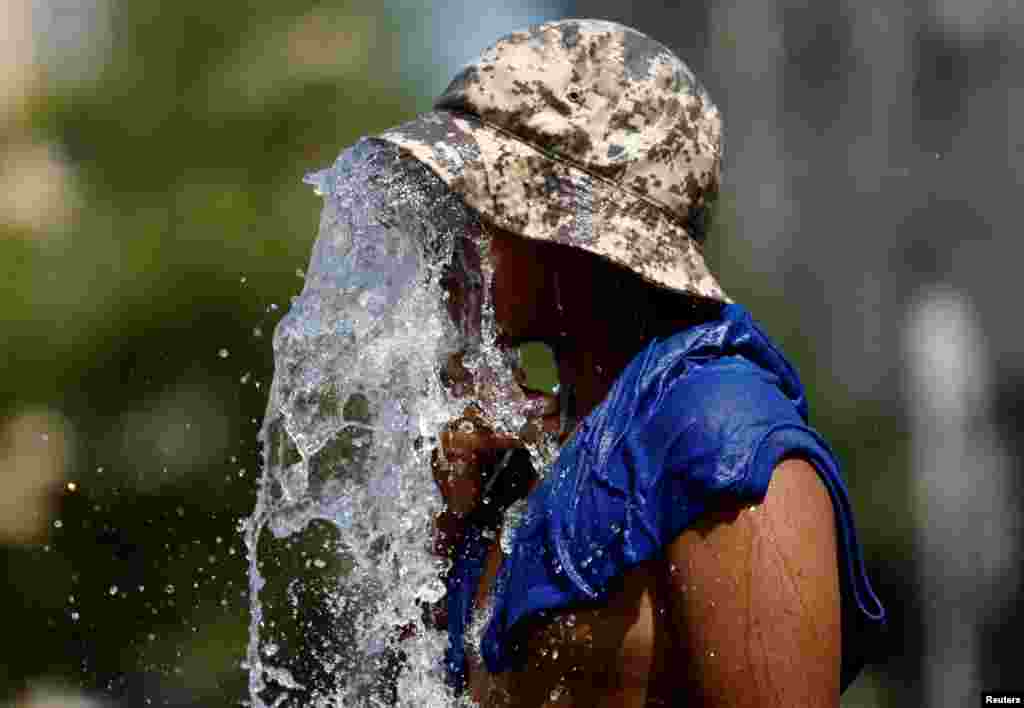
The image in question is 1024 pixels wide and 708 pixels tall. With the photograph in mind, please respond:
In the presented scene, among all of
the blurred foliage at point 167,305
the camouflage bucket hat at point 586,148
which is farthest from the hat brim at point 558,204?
the blurred foliage at point 167,305

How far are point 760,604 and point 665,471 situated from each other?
0.23 m

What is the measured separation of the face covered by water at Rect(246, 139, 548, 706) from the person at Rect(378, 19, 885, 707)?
0.04 meters

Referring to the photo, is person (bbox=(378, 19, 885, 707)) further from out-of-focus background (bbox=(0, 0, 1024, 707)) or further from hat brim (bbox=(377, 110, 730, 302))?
out-of-focus background (bbox=(0, 0, 1024, 707))

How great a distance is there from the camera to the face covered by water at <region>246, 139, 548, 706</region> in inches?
117

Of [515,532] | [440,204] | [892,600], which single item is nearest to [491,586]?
[515,532]

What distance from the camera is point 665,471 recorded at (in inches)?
101

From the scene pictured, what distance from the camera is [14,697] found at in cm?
811

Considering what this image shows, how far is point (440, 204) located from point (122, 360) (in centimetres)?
538

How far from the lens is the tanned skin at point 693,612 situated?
2480 mm

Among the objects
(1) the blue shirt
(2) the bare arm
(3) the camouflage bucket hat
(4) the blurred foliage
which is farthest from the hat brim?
(4) the blurred foliage

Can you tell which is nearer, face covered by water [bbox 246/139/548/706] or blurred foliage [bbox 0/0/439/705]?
face covered by water [bbox 246/139/548/706]

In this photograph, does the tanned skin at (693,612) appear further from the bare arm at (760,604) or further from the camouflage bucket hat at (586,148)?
the camouflage bucket hat at (586,148)

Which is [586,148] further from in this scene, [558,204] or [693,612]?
[693,612]

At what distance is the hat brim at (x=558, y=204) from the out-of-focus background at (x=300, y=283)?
4.70 m
